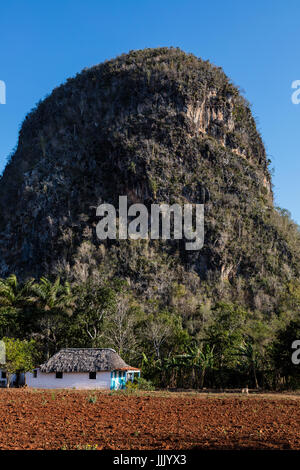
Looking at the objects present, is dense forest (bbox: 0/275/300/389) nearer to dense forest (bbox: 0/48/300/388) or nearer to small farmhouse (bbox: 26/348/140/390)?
dense forest (bbox: 0/48/300/388)

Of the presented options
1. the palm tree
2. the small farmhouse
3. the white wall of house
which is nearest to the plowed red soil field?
the small farmhouse

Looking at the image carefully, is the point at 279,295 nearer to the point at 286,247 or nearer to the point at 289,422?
the point at 286,247

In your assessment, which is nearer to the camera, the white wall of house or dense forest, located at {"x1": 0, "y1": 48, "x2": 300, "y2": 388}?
the white wall of house

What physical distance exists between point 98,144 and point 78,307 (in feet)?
191

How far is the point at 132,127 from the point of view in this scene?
90062mm

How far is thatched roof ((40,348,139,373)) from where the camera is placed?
3086 cm

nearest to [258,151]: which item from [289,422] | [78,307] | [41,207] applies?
[41,207]

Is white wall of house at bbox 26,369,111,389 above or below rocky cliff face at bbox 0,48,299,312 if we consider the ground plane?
below

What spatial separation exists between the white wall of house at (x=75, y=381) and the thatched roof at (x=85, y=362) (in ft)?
1.96

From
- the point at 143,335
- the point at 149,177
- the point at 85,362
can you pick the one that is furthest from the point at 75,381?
the point at 149,177

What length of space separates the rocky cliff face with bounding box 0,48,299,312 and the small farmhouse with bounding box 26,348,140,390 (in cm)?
3669

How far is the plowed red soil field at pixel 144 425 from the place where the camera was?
10906mm

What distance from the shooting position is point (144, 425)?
1378 cm

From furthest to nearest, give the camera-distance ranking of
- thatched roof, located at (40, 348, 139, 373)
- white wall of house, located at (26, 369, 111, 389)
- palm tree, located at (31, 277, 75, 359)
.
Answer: palm tree, located at (31, 277, 75, 359) → white wall of house, located at (26, 369, 111, 389) → thatched roof, located at (40, 348, 139, 373)
